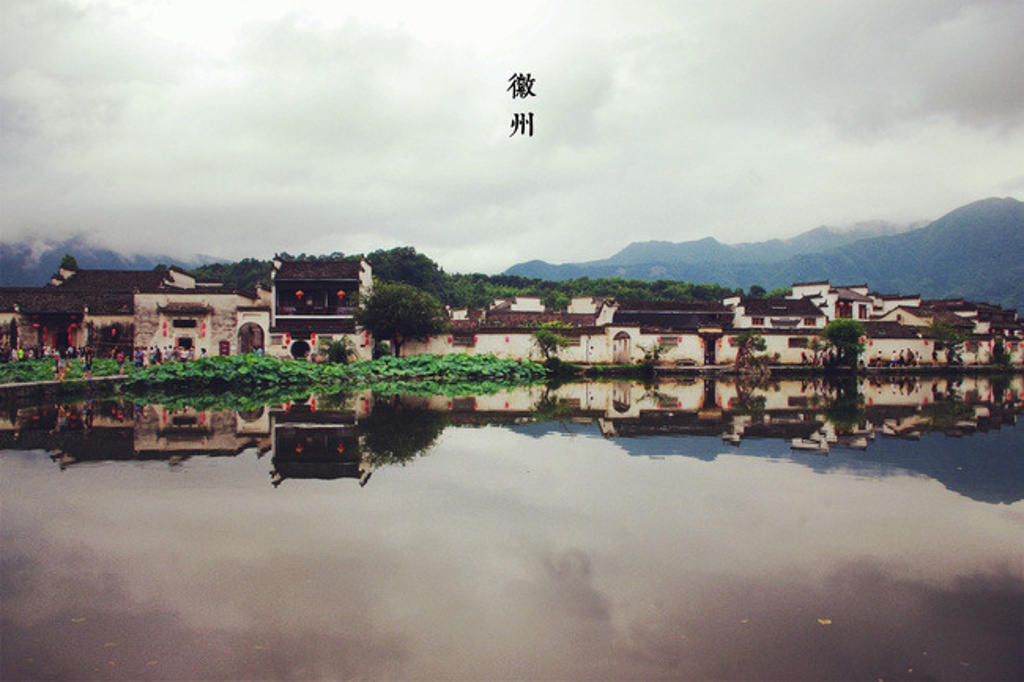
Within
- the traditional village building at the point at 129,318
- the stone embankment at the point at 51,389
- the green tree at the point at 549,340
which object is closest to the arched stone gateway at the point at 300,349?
the traditional village building at the point at 129,318

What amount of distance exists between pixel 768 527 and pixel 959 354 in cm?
3524

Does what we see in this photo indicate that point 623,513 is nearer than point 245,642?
No

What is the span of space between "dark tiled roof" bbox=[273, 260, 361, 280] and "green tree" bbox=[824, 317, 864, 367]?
25.1 meters

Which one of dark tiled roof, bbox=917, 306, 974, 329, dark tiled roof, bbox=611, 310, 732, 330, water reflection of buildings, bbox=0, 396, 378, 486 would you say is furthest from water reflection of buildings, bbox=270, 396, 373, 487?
dark tiled roof, bbox=917, 306, 974, 329

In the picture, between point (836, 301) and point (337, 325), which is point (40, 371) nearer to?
point (337, 325)

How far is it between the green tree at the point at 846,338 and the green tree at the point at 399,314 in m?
19.8

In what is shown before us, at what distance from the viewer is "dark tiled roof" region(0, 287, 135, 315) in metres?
26.4

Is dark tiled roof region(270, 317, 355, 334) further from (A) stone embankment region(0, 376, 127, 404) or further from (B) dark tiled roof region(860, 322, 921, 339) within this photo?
(B) dark tiled roof region(860, 322, 921, 339)

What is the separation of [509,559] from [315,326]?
83.9 ft

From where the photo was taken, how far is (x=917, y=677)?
121 inches

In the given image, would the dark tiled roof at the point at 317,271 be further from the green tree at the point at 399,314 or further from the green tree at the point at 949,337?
the green tree at the point at 949,337

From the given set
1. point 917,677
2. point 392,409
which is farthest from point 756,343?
point 917,677

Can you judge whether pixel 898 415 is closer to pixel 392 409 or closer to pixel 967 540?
pixel 967 540

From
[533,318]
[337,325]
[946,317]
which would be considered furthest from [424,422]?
[946,317]
